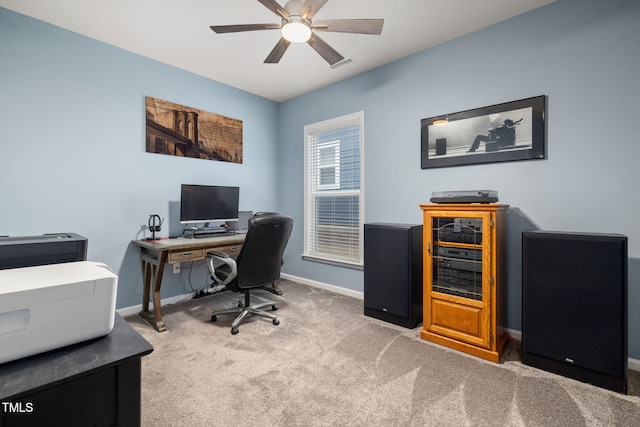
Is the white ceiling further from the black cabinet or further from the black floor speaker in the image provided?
the black floor speaker

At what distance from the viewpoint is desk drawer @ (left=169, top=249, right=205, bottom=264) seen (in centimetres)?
276

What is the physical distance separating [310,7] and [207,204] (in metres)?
2.33

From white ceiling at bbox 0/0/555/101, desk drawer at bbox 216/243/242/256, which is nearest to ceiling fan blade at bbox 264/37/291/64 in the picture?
white ceiling at bbox 0/0/555/101

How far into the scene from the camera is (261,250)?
2.62 meters

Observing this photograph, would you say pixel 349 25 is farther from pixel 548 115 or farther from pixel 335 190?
pixel 335 190

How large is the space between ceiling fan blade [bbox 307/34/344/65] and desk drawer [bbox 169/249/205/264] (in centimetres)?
219

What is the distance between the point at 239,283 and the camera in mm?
2605

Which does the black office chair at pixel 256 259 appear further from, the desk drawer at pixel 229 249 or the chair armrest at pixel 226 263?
the desk drawer at pixel 229 249

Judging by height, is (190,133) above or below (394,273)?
above

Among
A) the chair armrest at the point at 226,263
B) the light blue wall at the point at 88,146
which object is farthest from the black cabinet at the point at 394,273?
the light blue wall at the point at 88,146

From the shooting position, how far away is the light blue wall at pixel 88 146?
2.44 m

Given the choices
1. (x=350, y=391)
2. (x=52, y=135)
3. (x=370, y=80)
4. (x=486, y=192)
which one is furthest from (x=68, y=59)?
(x=486, y=192)

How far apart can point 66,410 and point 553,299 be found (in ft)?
8.44

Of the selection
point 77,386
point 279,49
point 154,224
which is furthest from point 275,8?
point 154,224
